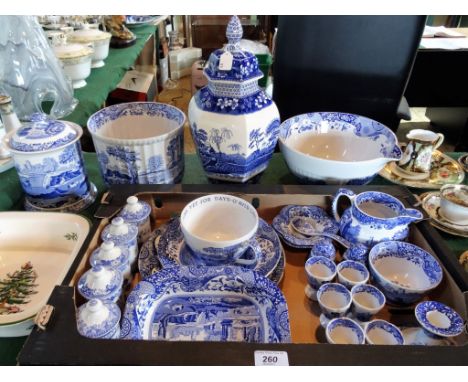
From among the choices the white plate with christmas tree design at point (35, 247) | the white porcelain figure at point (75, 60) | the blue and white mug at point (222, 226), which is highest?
the white porcelain figure at point (75, 60)

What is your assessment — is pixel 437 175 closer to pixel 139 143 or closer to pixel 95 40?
pixel 139 143

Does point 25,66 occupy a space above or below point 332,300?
above

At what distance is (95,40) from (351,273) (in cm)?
124

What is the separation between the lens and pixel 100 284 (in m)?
0.46

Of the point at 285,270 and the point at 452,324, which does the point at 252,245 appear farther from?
the point at 452,324

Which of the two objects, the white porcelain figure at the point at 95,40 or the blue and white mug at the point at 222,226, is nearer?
the blue and white mug at the point at 222,226

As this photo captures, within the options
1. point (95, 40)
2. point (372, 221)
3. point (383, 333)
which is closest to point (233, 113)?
point (372, 221)

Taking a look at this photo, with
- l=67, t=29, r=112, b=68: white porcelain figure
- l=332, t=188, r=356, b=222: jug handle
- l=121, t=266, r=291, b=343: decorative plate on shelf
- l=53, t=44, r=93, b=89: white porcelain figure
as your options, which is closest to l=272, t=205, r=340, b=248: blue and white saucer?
l=332, t=188, r=356, b=222: jug handle

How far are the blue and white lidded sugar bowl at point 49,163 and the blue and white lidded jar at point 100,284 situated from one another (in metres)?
0.24

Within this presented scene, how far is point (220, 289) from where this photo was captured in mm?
534

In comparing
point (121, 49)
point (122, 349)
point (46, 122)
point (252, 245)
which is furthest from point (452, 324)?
point (121, 49)

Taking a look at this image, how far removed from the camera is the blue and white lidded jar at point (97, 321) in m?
0.42

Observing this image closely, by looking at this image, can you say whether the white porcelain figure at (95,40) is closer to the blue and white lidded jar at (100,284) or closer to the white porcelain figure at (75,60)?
the white porcelain figure at (75,60)

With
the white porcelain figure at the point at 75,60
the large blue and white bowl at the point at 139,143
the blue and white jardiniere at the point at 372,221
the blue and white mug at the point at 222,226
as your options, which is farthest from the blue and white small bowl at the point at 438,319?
the white porcelain figure at the point at 75,60
